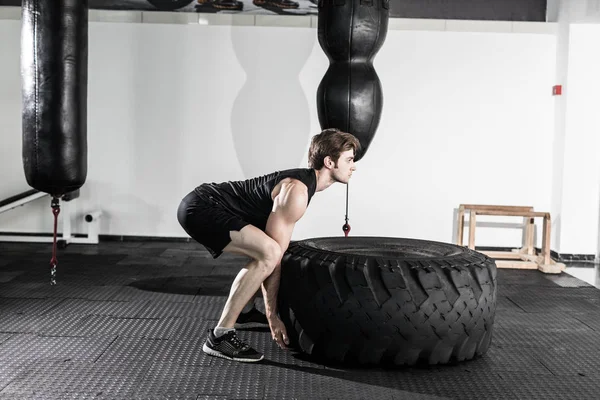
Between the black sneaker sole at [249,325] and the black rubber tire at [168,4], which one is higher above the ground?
the black rubber tire at [168,4]

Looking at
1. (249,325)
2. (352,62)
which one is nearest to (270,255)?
(249,325)

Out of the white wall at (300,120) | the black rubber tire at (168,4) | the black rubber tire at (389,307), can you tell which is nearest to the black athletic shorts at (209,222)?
the black rubber tire at (389,307)

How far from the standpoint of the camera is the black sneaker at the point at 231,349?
2658mm

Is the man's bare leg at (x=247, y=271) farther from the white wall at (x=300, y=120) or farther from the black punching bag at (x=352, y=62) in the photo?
the white wall at (x=300, y=120)

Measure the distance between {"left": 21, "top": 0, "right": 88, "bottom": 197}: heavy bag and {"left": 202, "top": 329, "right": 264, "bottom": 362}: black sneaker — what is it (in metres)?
1.70

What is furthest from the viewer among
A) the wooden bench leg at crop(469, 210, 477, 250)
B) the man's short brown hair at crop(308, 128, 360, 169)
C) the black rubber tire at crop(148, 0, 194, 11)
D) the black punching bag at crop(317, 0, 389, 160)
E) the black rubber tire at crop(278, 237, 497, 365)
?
the black rubber tire at crop(148, 0, 194, 11)

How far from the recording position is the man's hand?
2820 mm

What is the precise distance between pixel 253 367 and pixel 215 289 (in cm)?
162

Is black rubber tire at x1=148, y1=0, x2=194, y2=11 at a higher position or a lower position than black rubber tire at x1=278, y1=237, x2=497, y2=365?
higher

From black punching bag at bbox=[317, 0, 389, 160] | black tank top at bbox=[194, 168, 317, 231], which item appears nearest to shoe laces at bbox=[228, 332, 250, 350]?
black tank top at bbox=[194, 168, 317, 231]

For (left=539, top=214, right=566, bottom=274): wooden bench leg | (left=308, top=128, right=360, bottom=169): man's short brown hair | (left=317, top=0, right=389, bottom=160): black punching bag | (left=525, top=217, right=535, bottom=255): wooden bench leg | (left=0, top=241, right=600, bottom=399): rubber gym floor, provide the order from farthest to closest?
(left=525, top=217, right=535, bottom=255): wooden bench leg
(left=539, top=214, right=566, bottom=274): wooden bench leg
(left=317, top=0, right=389, bottom=160): black punching bag
(left=308, top=128, right=360, bottom=169): man's short brown hair
(left=0, top=241, right=600, bottom=399): rubber gym floor

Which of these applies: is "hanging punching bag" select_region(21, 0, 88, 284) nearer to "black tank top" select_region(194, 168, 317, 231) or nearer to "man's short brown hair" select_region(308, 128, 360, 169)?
"black tank top" select_region(194, 168, 317, 231)

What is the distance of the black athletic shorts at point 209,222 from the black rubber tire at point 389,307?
30 cm

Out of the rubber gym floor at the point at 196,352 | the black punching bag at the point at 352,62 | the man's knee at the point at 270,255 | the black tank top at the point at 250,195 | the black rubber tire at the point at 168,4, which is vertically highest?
the black rubber tire at the point at 168,4
